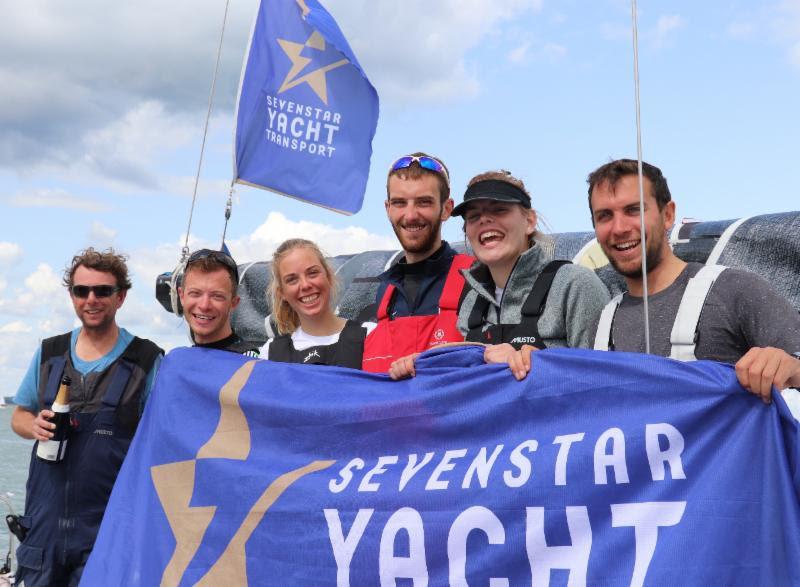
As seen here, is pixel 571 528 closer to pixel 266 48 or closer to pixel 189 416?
pixel 189 416

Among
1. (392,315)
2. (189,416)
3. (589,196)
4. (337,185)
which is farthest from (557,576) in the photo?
(337,185)

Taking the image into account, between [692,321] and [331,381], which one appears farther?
[331,381]

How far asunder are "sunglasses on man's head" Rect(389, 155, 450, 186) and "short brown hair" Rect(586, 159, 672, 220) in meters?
1.08

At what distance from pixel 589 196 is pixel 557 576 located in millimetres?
1351

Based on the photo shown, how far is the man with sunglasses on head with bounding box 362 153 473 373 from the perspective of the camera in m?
3.87

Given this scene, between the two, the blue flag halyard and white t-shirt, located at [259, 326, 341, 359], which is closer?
white t-shirt, located at [259, 326, 341, 359]

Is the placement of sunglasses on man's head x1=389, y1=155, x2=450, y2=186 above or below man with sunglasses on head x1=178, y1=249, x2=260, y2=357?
above

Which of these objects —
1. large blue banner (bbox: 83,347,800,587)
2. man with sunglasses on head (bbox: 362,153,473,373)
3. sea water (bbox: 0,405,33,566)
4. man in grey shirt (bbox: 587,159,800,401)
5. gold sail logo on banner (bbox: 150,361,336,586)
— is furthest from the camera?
sea water (bbox: 0,405,33,566)

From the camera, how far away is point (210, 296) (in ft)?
13.2

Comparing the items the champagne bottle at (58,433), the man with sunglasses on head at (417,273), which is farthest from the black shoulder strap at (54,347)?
the man with sunglasses on head at (417,273)

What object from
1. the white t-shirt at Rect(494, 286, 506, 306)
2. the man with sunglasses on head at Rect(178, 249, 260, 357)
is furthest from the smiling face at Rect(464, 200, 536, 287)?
the man with sunglasses on head at Rect(178, 249, 260, 357)

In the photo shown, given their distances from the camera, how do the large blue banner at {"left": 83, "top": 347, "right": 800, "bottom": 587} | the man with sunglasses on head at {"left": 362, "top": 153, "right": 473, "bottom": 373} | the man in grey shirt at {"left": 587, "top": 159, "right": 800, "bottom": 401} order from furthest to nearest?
the man with sunglasses on head at {"left": 362, "top": 153, "right": 473, "bottom": 373}
the man in grey shirt at {"left": 587, "top": 159, "right": 800, "bottom": 401}
the large blue banner at {"left": 83, "top": 347, "right": 800, "bottom": 587}

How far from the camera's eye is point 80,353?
13.6 ft

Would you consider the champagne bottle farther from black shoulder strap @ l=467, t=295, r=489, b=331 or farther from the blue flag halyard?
the blue flag halyard
